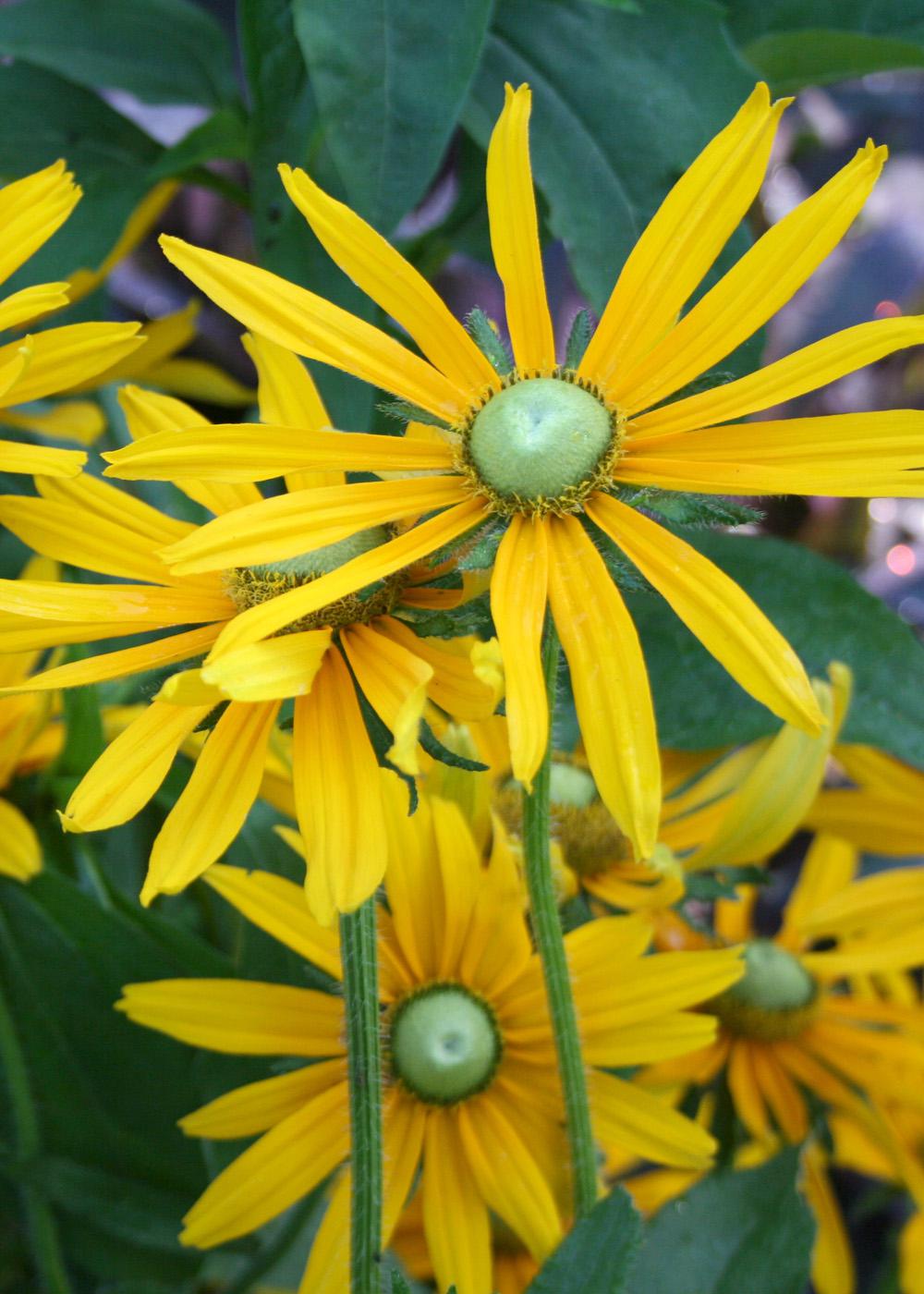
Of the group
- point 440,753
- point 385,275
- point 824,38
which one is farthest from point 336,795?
point 824,38

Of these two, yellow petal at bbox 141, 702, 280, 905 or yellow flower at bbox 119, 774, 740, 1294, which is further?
yellow flower at bbox 119, 774, 740, 1294

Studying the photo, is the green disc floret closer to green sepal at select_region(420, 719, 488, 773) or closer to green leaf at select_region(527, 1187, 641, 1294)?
green sepal at select_region(420, 719, 488, 773)

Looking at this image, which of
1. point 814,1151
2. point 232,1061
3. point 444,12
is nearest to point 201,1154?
point 232,1061

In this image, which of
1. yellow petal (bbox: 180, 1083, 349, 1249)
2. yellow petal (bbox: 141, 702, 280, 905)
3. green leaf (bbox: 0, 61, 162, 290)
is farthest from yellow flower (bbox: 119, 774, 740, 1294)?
green leaf (bbox: 0, 61, 162, 290)

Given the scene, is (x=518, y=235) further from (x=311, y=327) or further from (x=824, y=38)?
(x=824, y=38)

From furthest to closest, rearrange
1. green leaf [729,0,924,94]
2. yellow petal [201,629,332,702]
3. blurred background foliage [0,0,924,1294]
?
green leaf [729,0,924,94] < blurred background foliage [0,0,924,1294] < yellow petal [201,629,332,702]

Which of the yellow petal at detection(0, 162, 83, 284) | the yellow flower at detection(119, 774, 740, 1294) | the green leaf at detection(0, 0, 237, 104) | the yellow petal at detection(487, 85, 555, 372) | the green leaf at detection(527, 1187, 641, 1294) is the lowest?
the green leaf at detection(527, 1187, 641, 1294)
